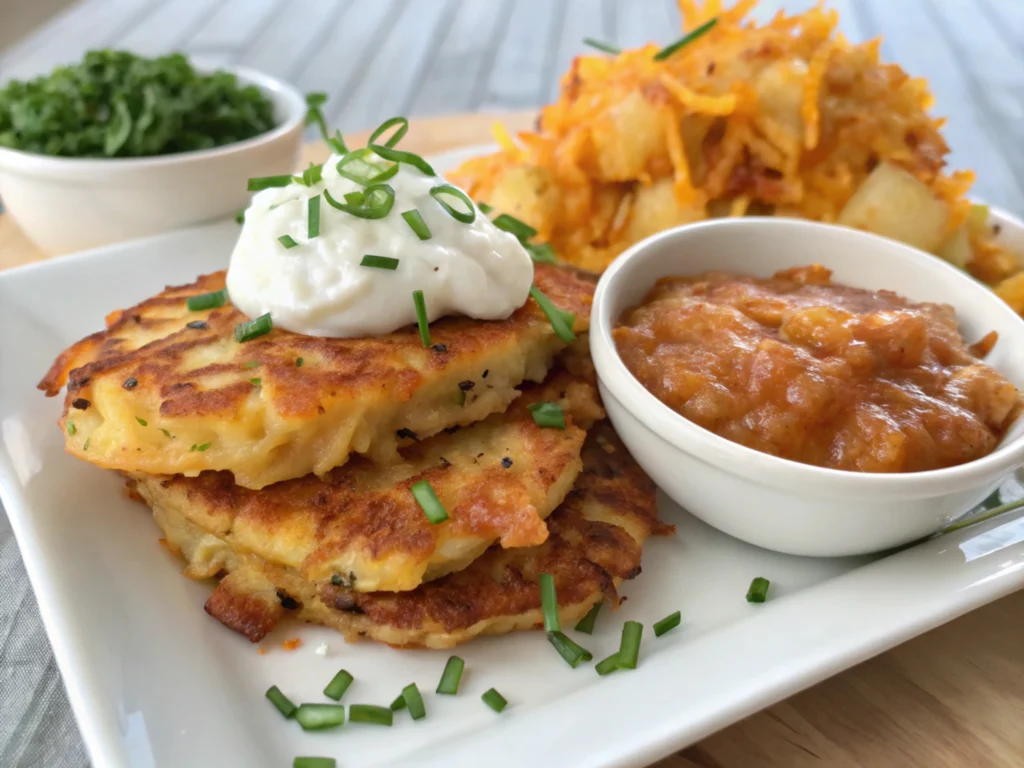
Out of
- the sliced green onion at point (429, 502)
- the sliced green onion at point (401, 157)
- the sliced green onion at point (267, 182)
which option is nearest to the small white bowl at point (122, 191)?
the sliced green onion at point (267, 182)

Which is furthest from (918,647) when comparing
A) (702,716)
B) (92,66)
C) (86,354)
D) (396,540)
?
(92,66)

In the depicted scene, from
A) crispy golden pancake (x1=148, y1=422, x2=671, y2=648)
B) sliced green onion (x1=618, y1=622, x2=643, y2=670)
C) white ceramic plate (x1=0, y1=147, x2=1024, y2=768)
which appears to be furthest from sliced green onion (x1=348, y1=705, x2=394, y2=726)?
sliced green onion (x1=618, y1=622, x2=643, y2=670)

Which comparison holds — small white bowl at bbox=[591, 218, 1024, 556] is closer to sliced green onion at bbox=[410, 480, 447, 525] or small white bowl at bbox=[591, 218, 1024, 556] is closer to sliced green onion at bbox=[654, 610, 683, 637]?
sliced green onion at bbox=[654, 610, 683, 637]

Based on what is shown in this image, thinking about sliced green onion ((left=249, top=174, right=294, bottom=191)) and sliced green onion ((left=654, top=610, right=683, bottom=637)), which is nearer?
sliced green onion ((left=654, top=610, right=683, bottom=637))

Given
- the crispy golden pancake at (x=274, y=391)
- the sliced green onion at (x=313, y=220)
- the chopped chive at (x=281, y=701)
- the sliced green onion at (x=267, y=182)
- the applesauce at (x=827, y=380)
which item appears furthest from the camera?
the sliced green onion at (x=267, y=182)


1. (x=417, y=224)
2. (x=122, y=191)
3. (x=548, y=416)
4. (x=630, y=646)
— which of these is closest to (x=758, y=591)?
(x=630, y=646)

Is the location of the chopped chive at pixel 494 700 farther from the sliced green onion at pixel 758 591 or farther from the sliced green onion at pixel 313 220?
the sliced green onion at pixel 313 220

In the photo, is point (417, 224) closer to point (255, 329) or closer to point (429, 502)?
point (255, 329)
